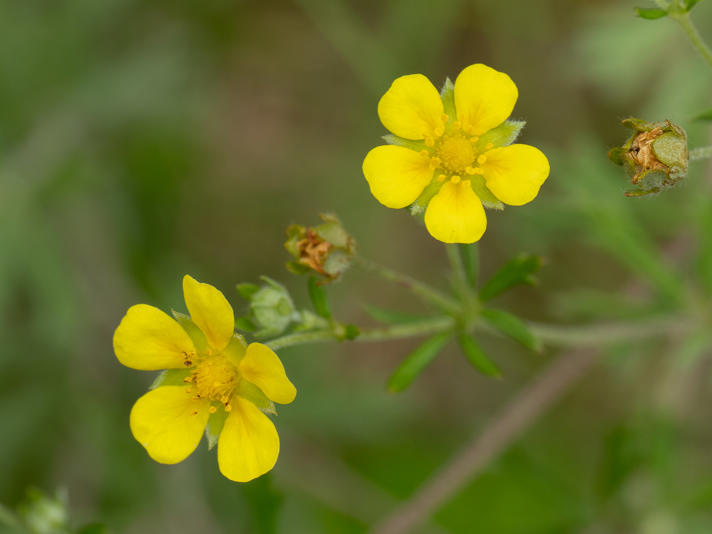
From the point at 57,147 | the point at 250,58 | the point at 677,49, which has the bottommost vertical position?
the point at 57,147

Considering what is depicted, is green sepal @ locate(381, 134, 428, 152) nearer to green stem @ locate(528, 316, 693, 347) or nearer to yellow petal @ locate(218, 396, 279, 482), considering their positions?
yellow petal @ locate(218, 396, 279, 482)

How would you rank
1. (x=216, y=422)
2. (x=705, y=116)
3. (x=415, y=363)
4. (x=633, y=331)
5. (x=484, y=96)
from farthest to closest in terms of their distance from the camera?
(x=633, y=331)
(x=415, y=363)
(x=216, y=422)
(x=484, y=96)
(x=705, y=116)

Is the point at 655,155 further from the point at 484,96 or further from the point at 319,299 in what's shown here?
the point at 319,299

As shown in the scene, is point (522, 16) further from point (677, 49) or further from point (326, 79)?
point (326, 79)

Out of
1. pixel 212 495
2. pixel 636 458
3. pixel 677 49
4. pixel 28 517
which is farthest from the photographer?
pixel 677 49

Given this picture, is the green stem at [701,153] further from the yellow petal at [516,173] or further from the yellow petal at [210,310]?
the yellow petal at [210,310]

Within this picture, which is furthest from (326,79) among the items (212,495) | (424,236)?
(212,495)

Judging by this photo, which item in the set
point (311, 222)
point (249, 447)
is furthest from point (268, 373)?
point (311, 222)

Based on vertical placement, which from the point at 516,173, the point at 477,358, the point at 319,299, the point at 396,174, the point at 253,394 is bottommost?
the point at 253,394
